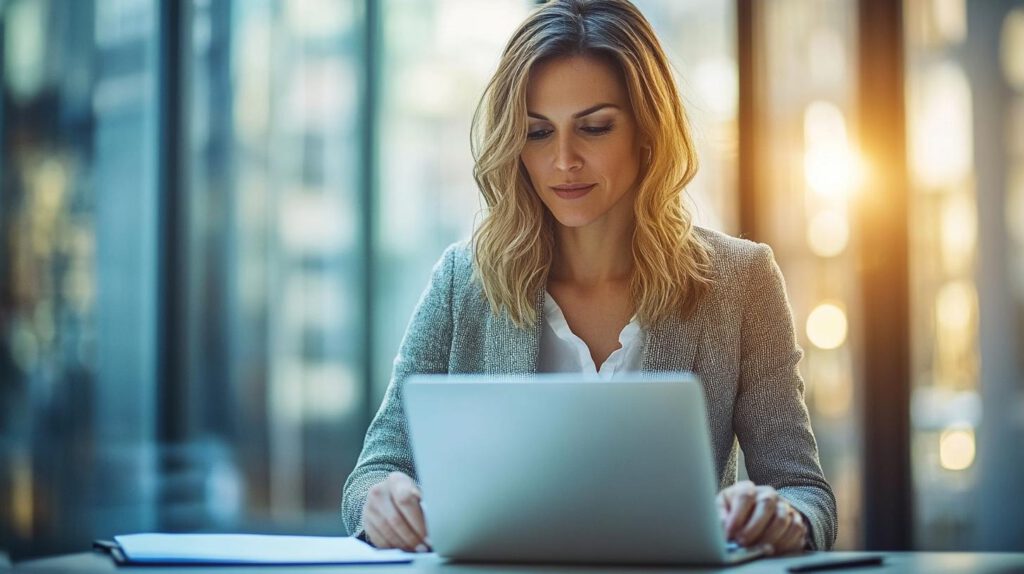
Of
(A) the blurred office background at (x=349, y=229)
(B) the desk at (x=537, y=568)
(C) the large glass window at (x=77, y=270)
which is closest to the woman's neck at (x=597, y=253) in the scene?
(B) the desk at (x=537, y=568)

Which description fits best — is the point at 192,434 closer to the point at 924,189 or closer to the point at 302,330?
the point at 302,330

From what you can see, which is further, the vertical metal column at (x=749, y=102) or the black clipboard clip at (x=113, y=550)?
the vertical metal column at (x=749, y=102)

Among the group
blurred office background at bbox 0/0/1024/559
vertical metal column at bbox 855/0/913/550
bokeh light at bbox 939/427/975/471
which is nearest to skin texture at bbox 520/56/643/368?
blurred office background at bbox 0/0/1024/559

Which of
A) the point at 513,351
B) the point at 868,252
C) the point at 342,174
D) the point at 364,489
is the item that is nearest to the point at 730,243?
the point at 513,351

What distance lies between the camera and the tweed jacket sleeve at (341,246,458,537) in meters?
1.61

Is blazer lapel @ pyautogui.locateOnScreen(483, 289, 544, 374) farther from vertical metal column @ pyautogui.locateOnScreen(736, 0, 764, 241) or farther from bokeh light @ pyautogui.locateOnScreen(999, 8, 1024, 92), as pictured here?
bokeh light @ pyautogui.locateOnScreen(999, 8, 1024, 92)

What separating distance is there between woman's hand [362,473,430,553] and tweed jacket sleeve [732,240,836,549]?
19.7 inches

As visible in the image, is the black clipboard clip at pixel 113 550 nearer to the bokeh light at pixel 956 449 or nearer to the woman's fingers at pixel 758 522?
the woman's fingers at pixel 758 522

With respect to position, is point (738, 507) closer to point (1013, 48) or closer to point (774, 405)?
point (774, 405)

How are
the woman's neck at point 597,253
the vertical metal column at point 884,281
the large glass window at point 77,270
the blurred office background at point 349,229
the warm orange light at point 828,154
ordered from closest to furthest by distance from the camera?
the woman's neck at point 597,253, the large glass window at point 77,270, the blurred office background at point 349,229, the vertical metal column at point 884,281, the warm orange light at point 828,154

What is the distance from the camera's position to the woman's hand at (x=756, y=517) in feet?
4.13

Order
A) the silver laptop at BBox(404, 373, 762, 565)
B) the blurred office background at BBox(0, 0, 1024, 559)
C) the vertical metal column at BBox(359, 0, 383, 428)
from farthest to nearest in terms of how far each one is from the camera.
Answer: the vertical metal column at BBox(359, 0, 383, 428), the blurred office background at BBox(0, 0, 1024, 559), the silver laptop at BBox(404, 373, 762, 565)

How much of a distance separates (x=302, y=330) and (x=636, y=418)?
11.0 ft

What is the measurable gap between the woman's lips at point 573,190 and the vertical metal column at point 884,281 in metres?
2.27
